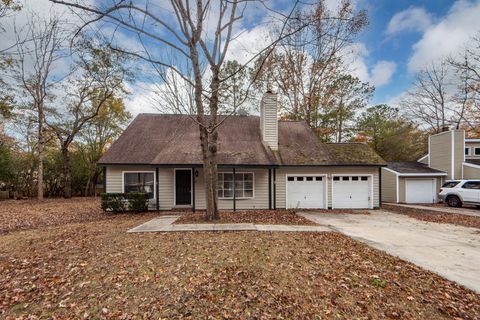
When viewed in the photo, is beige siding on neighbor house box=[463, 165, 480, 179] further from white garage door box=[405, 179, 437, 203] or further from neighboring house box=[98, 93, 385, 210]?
neighboring house box=[98, 93, 385, 210]

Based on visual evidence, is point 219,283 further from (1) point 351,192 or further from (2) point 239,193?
(1) point 351,192

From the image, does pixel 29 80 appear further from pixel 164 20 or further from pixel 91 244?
pixel 91 244

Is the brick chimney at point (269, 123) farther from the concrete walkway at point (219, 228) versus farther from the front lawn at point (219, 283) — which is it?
the front lawn at point (219, 283)

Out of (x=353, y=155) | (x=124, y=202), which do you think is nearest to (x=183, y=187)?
(x=124, y=202)

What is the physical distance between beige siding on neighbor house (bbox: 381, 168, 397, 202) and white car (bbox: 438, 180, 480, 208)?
8.78 feet

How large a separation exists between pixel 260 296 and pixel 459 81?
2708 cm

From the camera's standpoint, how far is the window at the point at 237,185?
1248 cm

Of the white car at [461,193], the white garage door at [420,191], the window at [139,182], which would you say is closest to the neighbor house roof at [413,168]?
the white garage door at [420,191]

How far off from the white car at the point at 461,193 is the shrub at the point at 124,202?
17.3 m

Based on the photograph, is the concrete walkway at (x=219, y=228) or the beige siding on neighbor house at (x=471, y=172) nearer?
the concrete walkway at (x=219, y=228)

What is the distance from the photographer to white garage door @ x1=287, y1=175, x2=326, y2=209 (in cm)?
1276

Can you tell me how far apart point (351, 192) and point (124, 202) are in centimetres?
1181

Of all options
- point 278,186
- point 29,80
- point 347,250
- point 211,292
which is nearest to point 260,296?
point 211,292

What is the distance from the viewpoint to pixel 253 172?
12531 mm
